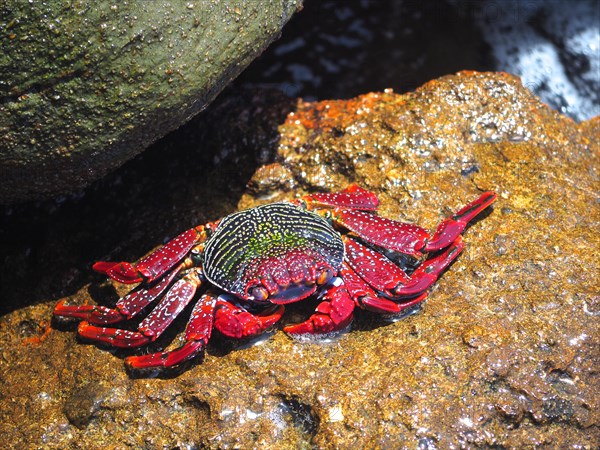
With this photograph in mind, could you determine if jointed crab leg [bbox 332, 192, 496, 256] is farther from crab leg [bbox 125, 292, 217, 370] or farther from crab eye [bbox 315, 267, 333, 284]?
crab leg [bbox 125, 292, 217, 370]

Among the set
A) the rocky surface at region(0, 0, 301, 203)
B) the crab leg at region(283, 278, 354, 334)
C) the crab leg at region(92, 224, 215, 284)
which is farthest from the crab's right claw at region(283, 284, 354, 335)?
the rocky surface at region(0, 0, 301, 203)

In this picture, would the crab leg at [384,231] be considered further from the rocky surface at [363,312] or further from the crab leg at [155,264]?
the crab leg at [155,264]

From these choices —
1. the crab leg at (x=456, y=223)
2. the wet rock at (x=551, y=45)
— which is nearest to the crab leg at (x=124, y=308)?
the crab leg at (x=456, y=223)

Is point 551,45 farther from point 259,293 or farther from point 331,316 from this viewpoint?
point 259,293

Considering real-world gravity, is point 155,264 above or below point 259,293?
below

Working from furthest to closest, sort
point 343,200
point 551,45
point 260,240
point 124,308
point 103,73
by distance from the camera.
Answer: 1. point 551,45
2. point 343,200
3. point 124,308
4. point 260,240
5. point 103,73

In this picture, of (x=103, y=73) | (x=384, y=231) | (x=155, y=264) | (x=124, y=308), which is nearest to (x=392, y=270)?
(x=384, y=231)

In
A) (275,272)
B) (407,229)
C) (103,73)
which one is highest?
(103,73)
